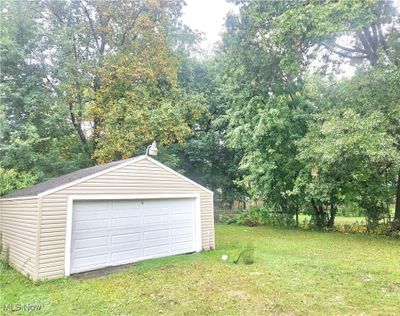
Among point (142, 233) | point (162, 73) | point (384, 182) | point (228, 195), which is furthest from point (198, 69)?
point (142, 233)

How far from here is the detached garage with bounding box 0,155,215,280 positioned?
673 cm

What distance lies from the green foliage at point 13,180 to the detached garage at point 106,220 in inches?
74.0

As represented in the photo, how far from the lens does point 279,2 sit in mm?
10953

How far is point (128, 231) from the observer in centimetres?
810

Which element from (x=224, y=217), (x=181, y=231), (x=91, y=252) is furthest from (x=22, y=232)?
(x=224, y=217)

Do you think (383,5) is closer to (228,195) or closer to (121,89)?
(121,89)

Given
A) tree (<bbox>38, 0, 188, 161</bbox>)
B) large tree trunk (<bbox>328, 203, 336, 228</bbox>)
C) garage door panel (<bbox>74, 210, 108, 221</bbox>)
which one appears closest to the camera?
garage door panel (<bbox>74, 210, 108, 221</bbox>)

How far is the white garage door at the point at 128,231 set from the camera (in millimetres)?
7293

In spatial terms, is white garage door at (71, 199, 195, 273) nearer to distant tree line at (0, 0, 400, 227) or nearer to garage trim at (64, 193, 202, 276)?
garage trim at (64, 193, 202, 276)

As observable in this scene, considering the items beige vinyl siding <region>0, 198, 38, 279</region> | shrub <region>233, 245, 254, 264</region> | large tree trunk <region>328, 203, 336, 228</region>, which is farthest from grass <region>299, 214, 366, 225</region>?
beige vinyl siding <region>0, 198, 38, 279</region>

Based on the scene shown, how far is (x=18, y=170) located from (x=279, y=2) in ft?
38.2

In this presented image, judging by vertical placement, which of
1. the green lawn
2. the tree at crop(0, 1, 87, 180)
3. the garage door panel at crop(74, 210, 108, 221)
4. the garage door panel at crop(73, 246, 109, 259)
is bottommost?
the green lawn

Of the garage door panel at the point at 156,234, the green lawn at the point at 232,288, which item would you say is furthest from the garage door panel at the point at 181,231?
the green lawn at the point at 232,288

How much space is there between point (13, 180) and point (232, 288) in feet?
29.8
